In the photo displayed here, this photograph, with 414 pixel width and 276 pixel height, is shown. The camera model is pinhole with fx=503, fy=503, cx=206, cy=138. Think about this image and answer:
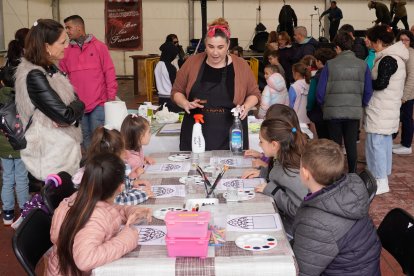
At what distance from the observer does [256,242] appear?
1881 millimetres

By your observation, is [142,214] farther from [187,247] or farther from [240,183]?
[240,183]

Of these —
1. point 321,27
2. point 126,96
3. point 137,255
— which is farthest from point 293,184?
point 321,27

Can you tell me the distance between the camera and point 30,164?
3234mm

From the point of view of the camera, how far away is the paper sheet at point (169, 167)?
2.93m

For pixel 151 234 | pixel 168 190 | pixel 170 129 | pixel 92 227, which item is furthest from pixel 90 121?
pixel 92 227

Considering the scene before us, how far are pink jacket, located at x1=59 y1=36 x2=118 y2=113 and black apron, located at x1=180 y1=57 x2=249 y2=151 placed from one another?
5.67 ft

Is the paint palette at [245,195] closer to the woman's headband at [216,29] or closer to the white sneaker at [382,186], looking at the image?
the woman's headband at [216,29]

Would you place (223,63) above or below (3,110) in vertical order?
above

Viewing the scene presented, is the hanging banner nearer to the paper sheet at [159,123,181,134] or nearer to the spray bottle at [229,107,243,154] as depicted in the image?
the paper sheet at [159,123,181,134]

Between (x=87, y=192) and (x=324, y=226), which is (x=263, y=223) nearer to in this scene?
(x=324, y=226)

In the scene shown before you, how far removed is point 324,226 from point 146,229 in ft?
2.34

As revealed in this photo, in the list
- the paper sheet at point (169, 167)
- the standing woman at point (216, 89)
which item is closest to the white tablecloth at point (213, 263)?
the paper sheet at point (169, 167)

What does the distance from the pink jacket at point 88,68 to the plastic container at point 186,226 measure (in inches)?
131

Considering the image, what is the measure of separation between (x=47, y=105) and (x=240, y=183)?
1.24 m
